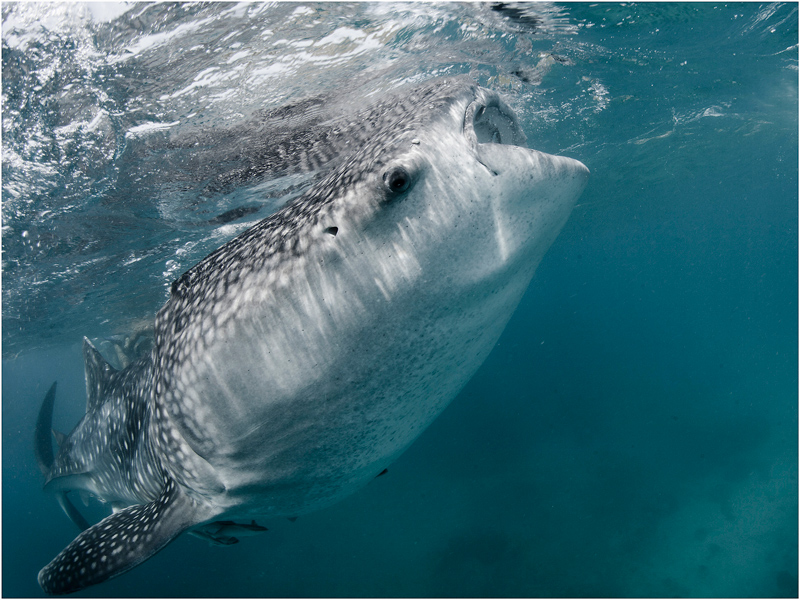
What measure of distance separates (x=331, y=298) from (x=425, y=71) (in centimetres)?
599

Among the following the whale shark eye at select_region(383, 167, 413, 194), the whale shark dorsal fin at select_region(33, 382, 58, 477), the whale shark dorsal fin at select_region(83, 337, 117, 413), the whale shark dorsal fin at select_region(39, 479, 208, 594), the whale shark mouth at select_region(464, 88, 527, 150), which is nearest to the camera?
the whale shark eye at select_region(383, 167, 413, 194)

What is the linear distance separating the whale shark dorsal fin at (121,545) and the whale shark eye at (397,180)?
2526 mm

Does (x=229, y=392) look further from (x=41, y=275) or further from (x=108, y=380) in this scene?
(x=41, y=275)

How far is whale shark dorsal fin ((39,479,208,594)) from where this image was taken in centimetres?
263

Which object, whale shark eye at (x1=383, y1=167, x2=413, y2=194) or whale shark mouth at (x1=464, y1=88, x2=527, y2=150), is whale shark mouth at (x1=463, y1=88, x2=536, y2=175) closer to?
whale shark mouth at (x1=464, y1=88, x2=527, y2=150)

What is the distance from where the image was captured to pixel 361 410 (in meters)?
2.25

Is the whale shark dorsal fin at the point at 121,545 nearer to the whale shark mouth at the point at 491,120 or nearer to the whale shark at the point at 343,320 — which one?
the whale shark at the point at 343,320

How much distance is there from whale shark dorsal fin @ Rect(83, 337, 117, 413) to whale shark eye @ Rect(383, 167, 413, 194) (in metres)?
4.70

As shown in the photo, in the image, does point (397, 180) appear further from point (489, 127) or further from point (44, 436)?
point (44, 436)

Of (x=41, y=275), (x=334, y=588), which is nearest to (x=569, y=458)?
(x=334, y=588)

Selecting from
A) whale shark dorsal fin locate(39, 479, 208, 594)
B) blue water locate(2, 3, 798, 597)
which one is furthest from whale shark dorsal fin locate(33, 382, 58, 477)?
whale shark dorsal fin locate(39, 479, 208, 594)

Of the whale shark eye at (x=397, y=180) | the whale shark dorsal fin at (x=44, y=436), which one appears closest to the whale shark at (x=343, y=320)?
the whale shark eye at (x=397, y=180)

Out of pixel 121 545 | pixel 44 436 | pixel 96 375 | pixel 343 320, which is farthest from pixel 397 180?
pixel 44 436

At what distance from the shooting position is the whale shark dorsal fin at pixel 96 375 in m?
4.81
